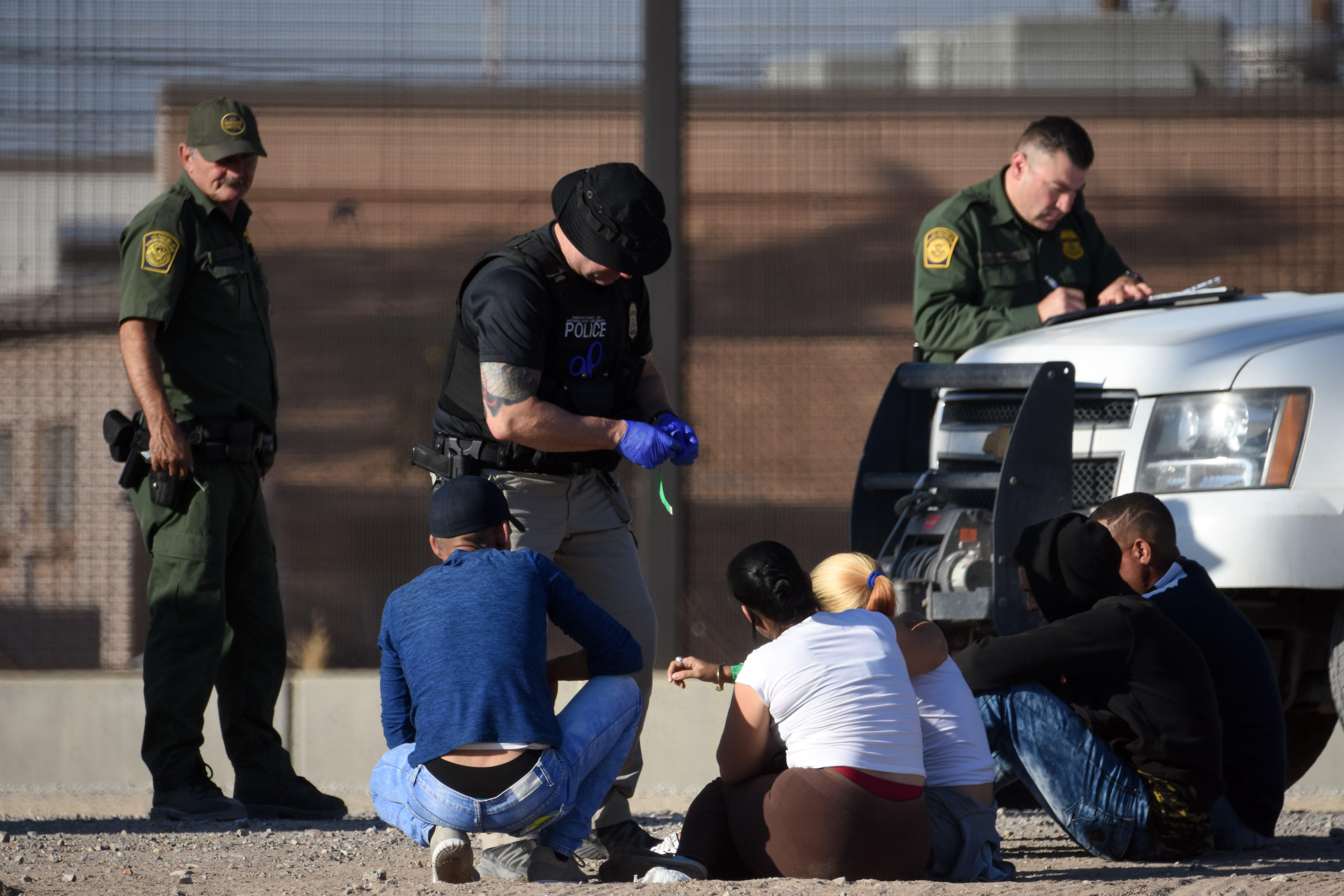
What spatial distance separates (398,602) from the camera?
12.0ft

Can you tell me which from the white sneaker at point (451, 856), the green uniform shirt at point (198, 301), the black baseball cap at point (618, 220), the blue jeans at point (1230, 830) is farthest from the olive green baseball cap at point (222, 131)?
the blue jeans at point (1230, 830)

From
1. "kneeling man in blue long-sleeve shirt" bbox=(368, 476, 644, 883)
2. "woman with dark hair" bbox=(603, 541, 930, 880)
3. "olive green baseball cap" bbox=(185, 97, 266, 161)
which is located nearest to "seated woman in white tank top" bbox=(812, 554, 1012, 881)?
"woman with dark hair" bbox=(603, 541, 930, 880)

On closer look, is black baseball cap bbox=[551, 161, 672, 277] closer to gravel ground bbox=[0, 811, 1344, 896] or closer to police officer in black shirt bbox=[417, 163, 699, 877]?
police officer in black shirt bbox=[417, 163, 699, 877]

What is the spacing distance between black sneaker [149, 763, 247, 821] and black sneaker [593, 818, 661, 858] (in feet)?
5.00

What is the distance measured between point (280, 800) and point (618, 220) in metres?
2.44

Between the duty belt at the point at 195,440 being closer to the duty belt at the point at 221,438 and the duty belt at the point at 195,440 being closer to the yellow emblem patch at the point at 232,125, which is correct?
the duty belt at the point at 221,438

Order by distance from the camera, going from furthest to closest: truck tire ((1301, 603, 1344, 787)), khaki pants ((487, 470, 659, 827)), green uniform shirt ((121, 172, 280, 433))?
truck tire ((1301, 603, 1344, 787)) < green uniform shirt ((121, 172, 280, 433)) < khaki pants ((487, 470, 659, 827))

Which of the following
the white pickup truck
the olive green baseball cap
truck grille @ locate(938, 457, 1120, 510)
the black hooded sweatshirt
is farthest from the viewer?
the olive green baseball cap

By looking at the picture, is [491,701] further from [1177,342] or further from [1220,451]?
[1177,342]

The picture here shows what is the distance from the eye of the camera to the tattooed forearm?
393 centimetres

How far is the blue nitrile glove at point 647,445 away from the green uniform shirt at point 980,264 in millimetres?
1997

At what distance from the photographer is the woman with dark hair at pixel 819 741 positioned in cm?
350

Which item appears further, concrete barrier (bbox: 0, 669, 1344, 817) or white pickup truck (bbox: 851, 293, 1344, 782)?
concrete barrier (bbox: 0, 669, 1344, 817)

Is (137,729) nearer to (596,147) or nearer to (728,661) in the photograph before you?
(728,661)
